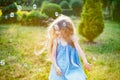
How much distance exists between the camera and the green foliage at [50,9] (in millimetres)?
5094

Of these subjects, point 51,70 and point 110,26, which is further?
point 110,26

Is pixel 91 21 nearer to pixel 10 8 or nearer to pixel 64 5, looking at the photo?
pixel 64 5

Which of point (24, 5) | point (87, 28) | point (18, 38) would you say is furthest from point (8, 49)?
point (87, 28)

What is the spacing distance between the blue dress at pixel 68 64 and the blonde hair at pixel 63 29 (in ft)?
0.33

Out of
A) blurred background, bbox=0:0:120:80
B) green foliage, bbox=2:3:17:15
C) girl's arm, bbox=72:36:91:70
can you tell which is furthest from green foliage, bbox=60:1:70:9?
green foliage, bbox=2:3:17:15

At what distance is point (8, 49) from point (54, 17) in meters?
0.70

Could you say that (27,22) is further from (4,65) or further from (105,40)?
(105,40)

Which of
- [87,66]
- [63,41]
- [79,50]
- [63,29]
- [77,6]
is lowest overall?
[87,66]

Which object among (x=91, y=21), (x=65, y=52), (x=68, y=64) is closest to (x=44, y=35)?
(x=65, y=52)

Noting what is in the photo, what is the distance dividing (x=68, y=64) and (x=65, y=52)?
5.7 inches

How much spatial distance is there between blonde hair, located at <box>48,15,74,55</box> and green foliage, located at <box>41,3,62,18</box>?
0.18 metres

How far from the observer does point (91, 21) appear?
5.21 meters

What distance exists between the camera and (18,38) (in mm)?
5164

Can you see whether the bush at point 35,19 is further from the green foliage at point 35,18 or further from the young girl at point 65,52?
the young girl at point 65,52
